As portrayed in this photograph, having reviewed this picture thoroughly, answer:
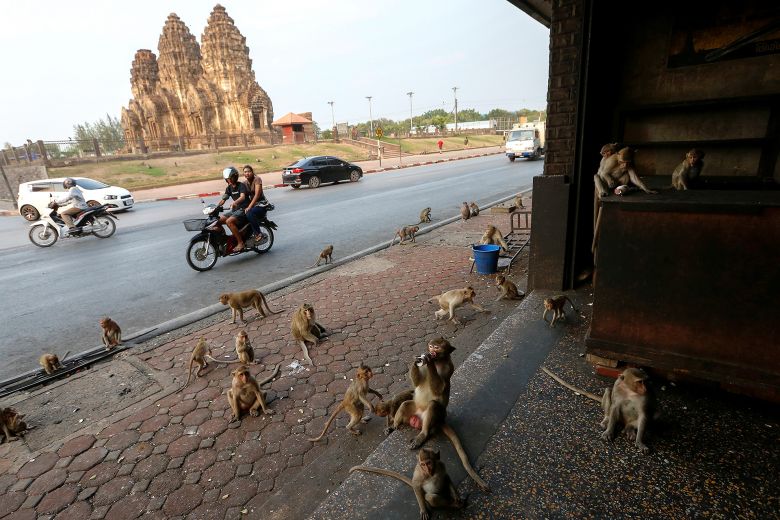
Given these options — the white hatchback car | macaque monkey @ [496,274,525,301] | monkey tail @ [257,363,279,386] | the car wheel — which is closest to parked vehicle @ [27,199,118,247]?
the white hatchback car

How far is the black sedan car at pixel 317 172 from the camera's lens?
69.9 ft

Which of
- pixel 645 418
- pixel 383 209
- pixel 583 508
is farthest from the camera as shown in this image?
pixel 383 209

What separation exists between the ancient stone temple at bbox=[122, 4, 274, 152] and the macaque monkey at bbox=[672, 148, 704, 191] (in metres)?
44.7

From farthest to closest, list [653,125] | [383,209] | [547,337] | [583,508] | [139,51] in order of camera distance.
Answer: [139,51] < [383,209] < [653,125] < [547,337] < [583,508]

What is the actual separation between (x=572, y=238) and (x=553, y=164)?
2.95 feet

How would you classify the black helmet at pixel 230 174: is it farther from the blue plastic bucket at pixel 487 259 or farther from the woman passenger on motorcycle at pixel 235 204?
the blue plastic bucket at pixel 487 259

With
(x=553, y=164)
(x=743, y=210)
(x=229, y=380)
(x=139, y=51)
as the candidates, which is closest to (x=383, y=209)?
(x=553, y=164)

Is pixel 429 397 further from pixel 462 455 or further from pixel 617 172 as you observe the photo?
pixel 617 172

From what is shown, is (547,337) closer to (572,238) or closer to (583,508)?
(572,238)

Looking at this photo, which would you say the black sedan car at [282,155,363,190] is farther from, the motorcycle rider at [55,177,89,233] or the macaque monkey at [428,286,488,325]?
the macaque monkey at [428,286,488,325]

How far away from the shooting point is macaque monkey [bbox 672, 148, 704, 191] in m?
3.29

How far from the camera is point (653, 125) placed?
446 cm

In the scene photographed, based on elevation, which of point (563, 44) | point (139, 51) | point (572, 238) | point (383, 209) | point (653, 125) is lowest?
point (383, 209)

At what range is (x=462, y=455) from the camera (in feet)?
7.73
